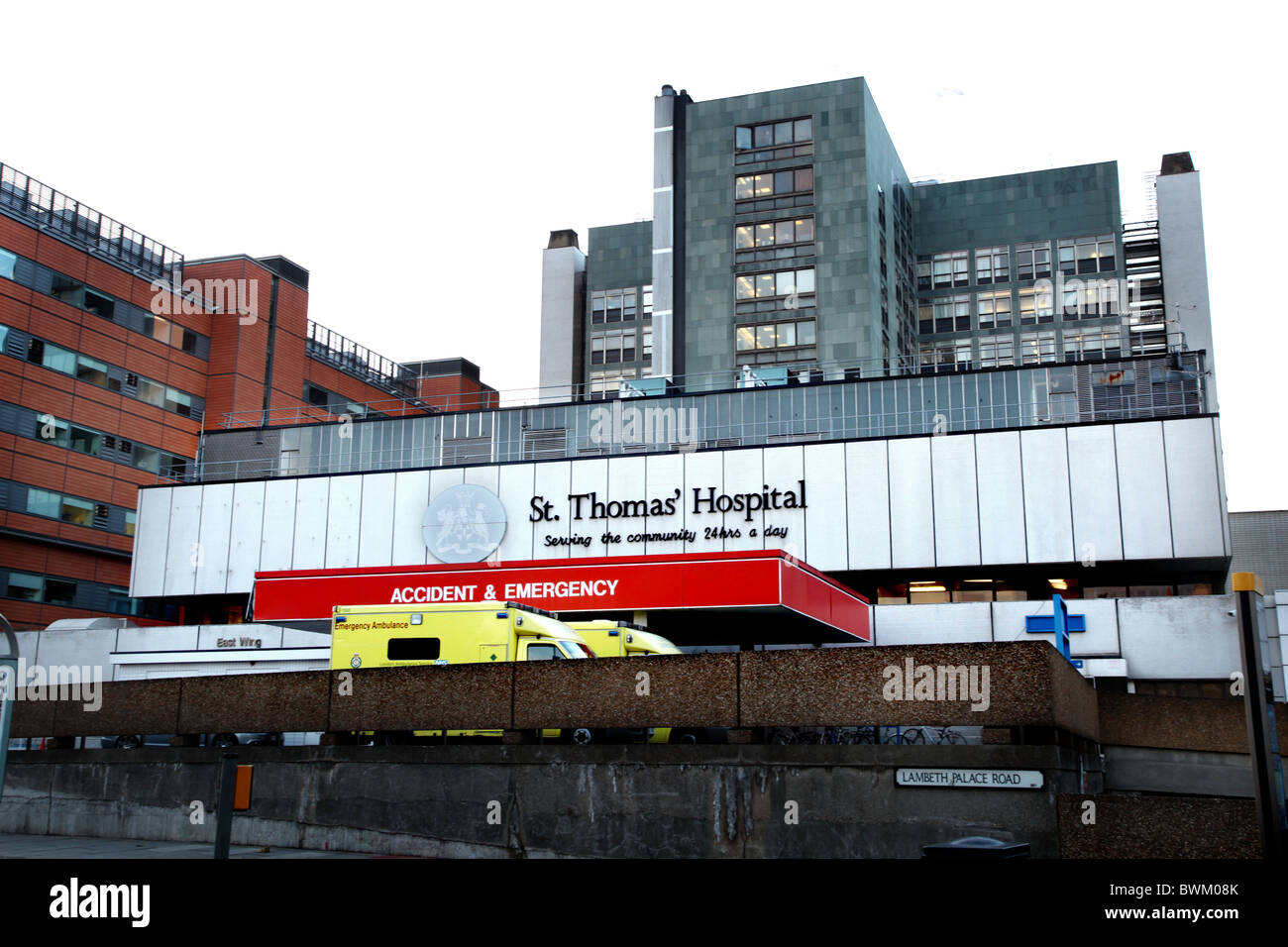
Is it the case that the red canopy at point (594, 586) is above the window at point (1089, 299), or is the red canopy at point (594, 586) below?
below

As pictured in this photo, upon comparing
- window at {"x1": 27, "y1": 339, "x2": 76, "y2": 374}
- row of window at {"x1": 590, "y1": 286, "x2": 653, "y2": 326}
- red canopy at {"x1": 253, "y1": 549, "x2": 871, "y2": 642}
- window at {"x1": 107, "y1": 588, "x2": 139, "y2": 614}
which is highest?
row of window at {"x1": 590, "y1": 286, "x2": 653, "y2": 326}

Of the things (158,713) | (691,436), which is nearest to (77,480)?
(691,436)

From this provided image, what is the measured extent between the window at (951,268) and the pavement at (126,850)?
8376cm

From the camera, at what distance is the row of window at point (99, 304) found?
58.6m

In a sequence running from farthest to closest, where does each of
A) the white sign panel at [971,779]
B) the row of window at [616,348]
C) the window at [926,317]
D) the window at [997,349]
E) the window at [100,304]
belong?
the row of window at [616,348], the window at [926,317], the window at [997,349], the window at [100,304], the white sign panel at [971,779]

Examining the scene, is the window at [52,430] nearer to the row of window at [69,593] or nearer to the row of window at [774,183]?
the row of window at [69,593]

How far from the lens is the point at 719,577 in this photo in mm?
29328

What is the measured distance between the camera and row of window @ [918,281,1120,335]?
8825cm

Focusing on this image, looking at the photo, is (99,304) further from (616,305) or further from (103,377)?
(616,305)

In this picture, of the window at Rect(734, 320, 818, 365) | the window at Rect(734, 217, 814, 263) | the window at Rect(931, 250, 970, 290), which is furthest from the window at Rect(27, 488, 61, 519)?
the window at Rect(931, 250, 970, 290)

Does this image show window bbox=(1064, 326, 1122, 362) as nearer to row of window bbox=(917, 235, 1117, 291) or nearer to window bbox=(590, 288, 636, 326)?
row of window bbox=(917, 235, 1117, 291)

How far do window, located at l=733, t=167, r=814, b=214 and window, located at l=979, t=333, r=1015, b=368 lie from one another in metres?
20.4

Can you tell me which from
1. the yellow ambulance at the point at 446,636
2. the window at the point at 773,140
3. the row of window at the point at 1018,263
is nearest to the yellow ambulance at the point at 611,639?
the yellow ambulance at the point at 446,636
